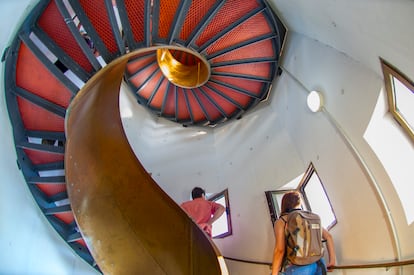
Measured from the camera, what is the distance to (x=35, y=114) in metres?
2.63

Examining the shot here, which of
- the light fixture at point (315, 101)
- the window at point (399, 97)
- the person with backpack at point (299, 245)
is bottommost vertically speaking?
the person with backpack at point (299, 245)

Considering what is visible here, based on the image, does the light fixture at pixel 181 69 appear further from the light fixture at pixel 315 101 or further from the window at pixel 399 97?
the window at pixel 399 97

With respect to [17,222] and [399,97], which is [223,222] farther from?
[399,97]

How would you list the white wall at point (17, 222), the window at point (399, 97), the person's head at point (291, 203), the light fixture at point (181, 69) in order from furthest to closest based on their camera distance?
the light fixture at point (181, 69)
the person's head at point (291, 203)
the white wall at point (17, 222)
the window at point (399, 97)

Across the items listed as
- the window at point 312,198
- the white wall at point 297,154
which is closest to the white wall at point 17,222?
the white wall at point 297,154

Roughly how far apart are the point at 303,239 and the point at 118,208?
6.22 ft

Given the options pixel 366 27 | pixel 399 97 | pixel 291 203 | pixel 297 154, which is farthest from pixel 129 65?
pixel 399 97

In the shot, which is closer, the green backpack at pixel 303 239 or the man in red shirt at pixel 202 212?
the green backpack at pixel 303 239

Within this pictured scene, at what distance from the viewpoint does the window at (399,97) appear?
177 centimetres

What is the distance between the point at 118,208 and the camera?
10.1ft

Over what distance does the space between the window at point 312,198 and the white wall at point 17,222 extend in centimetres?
249

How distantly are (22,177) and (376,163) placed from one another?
3036mm

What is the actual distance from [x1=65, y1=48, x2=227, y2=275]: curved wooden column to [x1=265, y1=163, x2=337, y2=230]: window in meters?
1.08

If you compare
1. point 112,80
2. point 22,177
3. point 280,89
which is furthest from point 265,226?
point 22,177
